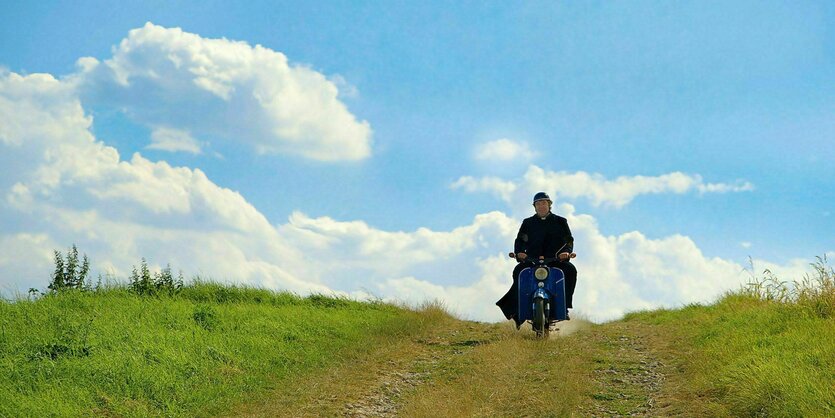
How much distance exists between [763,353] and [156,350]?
30.2 ft

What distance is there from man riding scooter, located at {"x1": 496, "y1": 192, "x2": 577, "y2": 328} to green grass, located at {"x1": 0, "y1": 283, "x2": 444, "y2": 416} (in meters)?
3.10

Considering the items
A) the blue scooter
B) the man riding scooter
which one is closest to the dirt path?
the blue scooter

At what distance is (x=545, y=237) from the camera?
1541 cm

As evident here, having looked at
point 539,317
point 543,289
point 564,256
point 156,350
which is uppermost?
point 564,256

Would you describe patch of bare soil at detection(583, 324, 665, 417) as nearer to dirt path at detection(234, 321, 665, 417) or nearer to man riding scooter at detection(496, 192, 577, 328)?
dirt path at detection(234, 321, 665, 417)

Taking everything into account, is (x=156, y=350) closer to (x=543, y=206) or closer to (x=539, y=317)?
(x=539, y=317)

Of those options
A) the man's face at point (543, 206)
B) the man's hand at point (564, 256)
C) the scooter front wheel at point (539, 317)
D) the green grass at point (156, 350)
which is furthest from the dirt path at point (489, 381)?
the man's face at point (543, 206)

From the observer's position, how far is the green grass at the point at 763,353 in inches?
331

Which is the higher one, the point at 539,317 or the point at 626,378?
the point at 539,317

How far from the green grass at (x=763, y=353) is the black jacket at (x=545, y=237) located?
2985 millimetres

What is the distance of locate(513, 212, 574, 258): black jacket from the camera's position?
1535 centimetres

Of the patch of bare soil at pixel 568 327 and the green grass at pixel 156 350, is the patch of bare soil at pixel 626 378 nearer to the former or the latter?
the patch of bare soil at pixel 568 327

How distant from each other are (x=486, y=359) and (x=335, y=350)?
298cm

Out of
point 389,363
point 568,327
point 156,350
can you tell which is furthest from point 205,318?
point 568,327
